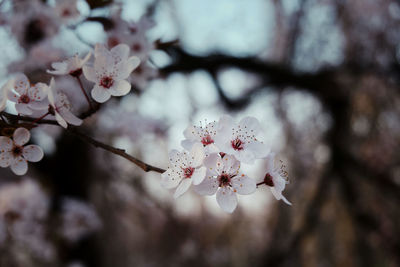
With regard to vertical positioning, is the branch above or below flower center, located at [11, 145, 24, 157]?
above

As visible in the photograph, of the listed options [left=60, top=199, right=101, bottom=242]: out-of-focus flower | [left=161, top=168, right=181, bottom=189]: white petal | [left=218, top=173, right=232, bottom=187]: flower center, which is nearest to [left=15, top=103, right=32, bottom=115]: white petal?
[left=161, top=168, right=181, bottom=189]: white petal

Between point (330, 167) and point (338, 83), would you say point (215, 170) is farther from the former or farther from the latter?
point (338, 83)

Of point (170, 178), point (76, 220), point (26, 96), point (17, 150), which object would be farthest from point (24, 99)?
point (76, 220)

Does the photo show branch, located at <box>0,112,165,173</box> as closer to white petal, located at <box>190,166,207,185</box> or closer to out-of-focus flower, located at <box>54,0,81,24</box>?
white petal, located at <box>190,166,207,185</box>

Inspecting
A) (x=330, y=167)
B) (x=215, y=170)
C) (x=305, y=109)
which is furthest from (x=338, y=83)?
(x=215, y=170)

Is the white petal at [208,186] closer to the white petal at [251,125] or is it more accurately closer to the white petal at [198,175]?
the white petal at [198,175]

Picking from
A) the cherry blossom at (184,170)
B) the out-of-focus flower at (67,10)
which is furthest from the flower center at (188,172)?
the out-of-focus flower at (67,10)
